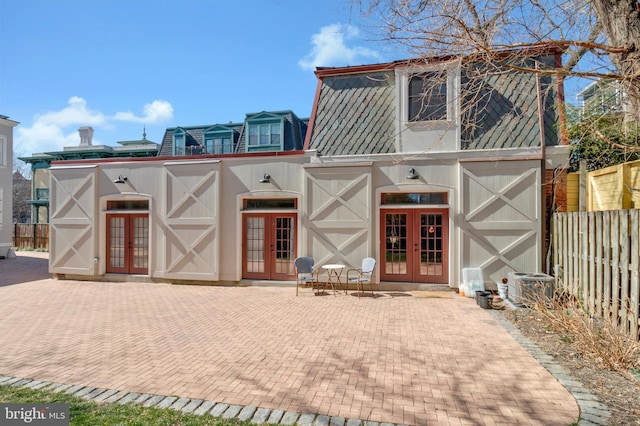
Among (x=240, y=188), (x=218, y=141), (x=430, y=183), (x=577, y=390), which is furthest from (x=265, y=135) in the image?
(x=577, y=390)

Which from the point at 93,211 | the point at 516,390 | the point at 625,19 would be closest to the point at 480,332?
the point at 516,390

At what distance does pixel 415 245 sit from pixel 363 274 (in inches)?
65.0

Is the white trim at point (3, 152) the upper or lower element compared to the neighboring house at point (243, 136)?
lower

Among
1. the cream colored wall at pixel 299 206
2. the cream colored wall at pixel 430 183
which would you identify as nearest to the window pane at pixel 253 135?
the cream colored wall at pixel 299 206

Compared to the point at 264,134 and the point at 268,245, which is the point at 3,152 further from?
the point at 268,245

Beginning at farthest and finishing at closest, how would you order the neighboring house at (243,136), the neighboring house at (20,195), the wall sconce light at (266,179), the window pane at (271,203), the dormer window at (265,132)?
the neighboring house at (20,195), the neighboring house at (243,136), the dormer window at (265,132), the window pane at (271,203), the wall sconce light at (266,179)

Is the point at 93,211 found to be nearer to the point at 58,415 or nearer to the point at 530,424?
the point at 58,415

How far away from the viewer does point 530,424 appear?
10.3ft

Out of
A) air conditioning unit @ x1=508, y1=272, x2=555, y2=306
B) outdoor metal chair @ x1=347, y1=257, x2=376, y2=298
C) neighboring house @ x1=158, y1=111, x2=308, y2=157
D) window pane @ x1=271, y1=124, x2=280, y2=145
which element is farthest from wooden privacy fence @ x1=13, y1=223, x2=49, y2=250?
air conditioning unit @ x1=508, y1=272, x2=555, y2=306

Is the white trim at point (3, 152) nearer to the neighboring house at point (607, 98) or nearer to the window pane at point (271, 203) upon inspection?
the window pane at point (271, 203)

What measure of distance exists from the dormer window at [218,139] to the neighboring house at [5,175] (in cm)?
933

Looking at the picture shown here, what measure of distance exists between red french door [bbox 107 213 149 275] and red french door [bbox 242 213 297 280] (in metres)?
3.39

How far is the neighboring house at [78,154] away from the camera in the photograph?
899 inches

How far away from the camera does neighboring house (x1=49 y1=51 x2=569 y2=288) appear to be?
341 inches
